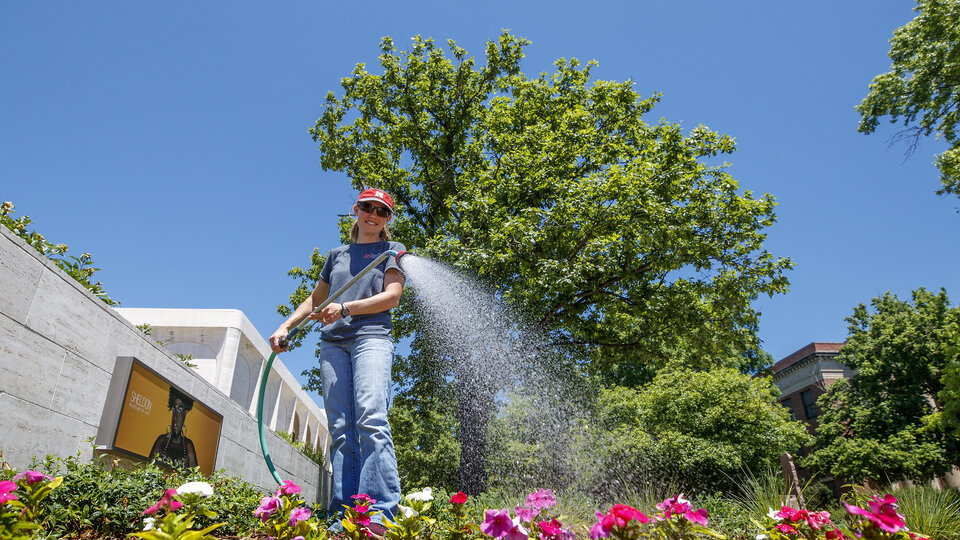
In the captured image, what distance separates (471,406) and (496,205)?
4537mm

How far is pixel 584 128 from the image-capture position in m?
13.8

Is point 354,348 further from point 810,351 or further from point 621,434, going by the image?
point 810,351

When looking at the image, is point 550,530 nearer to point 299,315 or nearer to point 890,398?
point 299,315

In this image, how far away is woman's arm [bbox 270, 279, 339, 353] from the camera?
368cm

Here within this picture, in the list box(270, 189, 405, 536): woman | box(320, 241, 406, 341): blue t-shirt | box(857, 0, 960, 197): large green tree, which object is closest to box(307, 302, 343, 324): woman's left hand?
box(270, 189, 405, 536): woman

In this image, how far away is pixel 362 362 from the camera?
11.4 feet

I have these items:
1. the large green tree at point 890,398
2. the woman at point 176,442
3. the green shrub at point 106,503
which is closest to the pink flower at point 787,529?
the green shrub at point 106,503

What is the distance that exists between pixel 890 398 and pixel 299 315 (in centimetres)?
3391

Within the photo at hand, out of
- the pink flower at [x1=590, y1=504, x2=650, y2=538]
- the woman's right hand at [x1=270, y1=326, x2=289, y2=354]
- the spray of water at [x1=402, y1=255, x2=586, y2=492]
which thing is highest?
A: the spray of water at [x1=402, y1=255, x2=586, y2=492]

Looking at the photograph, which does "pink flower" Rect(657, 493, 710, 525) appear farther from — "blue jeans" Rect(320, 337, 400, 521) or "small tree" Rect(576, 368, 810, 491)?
"small tree" Rect(576, 368, 810, 491)

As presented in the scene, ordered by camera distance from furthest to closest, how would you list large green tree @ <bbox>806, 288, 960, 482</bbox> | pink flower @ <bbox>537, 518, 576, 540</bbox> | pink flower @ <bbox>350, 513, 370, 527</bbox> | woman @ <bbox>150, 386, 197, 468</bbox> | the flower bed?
1. large green tree @ <bbox>806, 288, 960, 482</bbox>
2. woman @ <bbox>150, 386, 197, 468</bbox>
3. pink flower @ <bbox>350, 513, 370, 527</bbox>
4. pink flower @ <bbox>537, 518, 576, 540</bbox>
5. the flower bed

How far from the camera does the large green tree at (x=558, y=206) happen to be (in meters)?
12.0

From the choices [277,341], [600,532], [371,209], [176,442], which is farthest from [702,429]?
[600,532]

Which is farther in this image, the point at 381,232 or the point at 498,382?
the point at 498,382
